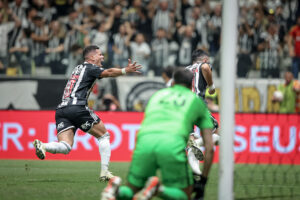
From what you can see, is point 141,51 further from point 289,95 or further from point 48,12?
point 289,95

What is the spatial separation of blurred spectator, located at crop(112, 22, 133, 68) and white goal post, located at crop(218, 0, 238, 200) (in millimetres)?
10615

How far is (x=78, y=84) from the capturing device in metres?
10.5

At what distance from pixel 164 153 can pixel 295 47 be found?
12.9 metres

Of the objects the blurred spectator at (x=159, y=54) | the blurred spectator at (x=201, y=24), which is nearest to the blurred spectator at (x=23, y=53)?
the blurred spectator at (x=159, y=54)

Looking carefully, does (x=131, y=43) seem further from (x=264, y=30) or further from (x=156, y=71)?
(x=264, y=30)

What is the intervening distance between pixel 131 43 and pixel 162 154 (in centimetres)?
1224

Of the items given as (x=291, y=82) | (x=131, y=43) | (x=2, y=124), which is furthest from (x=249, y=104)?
(x=2, y=124)

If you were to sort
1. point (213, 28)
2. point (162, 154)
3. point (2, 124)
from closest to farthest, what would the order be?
point (162, 154) < point (2, 124) < point (213, 28)

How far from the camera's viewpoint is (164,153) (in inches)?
238

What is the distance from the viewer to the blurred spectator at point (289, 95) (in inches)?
666

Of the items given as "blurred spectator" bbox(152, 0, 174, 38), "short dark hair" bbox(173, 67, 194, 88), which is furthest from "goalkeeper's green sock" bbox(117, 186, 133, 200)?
"blurred spectator" bbox(152, 0, 174, 38)

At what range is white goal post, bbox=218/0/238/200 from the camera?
23.1 ft

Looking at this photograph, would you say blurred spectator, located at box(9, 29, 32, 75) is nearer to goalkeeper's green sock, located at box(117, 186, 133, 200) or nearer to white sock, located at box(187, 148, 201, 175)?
white sock, located at box(187, 148, 201, 175)

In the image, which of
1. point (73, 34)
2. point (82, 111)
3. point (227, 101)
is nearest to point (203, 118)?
point (227, 101)
